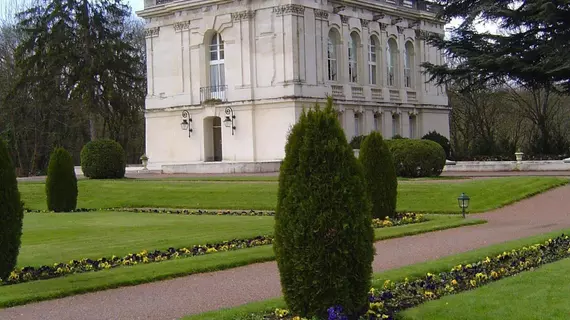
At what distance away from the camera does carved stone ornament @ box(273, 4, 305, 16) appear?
4516cm

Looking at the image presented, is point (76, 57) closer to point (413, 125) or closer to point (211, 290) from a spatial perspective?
point (413, 125)

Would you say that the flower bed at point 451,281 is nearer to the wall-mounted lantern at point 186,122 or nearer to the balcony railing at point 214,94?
the balcony railing at point 214,94

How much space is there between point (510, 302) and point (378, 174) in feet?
37.0

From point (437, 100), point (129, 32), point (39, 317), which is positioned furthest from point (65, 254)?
point (129, 32)

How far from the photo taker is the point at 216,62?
49062 millimetres

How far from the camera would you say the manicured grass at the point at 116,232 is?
51.2ft

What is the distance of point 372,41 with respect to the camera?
2058 inches

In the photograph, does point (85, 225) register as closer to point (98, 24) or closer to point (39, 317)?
point (39, 317)

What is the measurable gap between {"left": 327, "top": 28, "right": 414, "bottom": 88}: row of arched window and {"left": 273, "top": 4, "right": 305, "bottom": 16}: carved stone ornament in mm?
3726

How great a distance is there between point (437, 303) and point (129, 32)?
184 feet

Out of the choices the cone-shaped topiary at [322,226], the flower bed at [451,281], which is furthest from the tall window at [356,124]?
the cone-shaped topiary at [322,226]

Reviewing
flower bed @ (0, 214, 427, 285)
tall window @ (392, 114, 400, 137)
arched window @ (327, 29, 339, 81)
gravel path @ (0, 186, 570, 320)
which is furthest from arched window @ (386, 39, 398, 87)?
flower bed @ (0, 214, 427, 285)

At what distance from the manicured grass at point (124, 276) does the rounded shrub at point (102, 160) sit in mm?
22839

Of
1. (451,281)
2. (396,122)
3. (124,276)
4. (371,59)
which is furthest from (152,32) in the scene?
(451,281)
